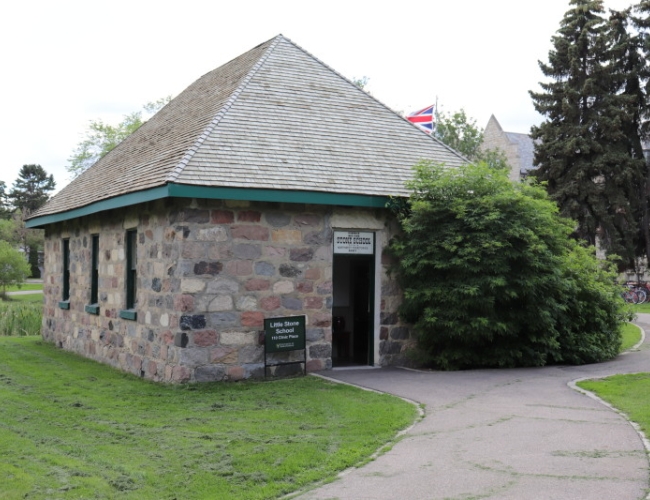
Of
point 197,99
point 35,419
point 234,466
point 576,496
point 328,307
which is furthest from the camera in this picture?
point 197,99

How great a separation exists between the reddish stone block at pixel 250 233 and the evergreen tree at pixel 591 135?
22.0 m

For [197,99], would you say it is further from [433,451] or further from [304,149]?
[433,451]

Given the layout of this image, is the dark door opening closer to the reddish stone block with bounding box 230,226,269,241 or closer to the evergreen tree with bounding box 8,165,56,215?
the reddish stone block with bounding box 230,226,269,241

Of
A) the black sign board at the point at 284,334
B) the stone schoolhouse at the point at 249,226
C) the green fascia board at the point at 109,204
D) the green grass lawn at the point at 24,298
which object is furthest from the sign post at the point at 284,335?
the green grass lawn at the point at 24,298

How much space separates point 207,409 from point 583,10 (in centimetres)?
2852

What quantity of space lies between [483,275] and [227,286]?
3938 mm

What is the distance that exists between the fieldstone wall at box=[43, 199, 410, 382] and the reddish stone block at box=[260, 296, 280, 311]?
0.02 metres

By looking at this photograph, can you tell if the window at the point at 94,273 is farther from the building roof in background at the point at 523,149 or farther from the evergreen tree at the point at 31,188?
the evergreen tree at the point at 31,188

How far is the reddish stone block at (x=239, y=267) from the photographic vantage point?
1139 cm

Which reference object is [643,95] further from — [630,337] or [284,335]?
[284,335]

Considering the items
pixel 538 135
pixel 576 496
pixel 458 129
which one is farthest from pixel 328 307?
pixel 458 129

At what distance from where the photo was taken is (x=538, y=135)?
110 ft

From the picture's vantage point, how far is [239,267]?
11453mm

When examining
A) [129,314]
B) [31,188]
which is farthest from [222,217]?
[31,188]
